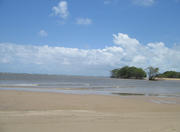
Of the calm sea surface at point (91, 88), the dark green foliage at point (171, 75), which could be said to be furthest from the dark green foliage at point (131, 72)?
the calm sea surface at point (91, 88)

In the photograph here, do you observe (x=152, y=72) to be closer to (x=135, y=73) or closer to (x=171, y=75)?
(x=135, y=73)

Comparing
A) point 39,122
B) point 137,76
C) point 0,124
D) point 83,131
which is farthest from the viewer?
point 137,76

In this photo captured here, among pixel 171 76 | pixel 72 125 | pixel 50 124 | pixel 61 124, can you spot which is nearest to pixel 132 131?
pixel 72 125

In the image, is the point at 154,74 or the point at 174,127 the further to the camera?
the point at 154,74

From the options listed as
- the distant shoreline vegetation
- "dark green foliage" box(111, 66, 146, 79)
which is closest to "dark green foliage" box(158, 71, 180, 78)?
the distant shoreline vegetation

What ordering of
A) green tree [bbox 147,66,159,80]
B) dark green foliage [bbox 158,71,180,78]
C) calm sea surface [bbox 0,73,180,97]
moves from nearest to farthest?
calm sea surface [bbox 0,73,180,97]
green tree [bbox 147,66,159,80]
dark green foliage [bbox 158,71,180,78]

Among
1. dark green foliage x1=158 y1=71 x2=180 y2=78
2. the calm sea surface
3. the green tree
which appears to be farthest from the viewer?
dark green foliage x1=158 y1=71 x2=180 y2=78

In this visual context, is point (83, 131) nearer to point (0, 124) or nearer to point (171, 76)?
point (0, 124)

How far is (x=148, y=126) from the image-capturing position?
6.07 m

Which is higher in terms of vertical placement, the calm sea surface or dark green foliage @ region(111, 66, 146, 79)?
dark green foliage @ region(111, 66, 146, 79)

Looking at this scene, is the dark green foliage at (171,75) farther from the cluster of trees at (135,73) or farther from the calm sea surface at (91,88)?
the calm sea surface at (91,88)

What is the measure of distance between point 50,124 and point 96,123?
5.81 ft

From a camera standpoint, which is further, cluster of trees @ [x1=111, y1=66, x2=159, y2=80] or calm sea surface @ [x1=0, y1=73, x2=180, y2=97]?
cluster of trees @ [x1=111, y1=66, x2=159, y2=80]

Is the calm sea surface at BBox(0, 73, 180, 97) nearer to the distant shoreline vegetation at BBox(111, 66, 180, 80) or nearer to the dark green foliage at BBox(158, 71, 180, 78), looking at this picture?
the distant shoreline vegetation at BBox(111, 66, 180, 80)
